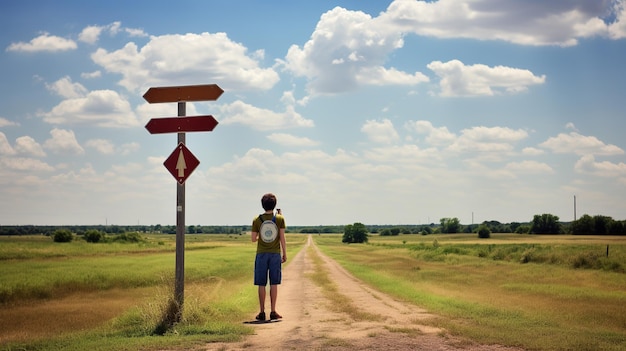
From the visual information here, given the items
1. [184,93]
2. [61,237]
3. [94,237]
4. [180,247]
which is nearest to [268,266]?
[180,247]

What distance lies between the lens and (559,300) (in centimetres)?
2173

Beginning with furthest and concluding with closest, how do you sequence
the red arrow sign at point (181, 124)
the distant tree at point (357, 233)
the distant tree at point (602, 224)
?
the distant tree at point (357, 233)
the distant tree at point (602, 224)
the red arrow sign at point (181, 124)

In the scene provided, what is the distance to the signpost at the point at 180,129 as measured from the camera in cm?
1146

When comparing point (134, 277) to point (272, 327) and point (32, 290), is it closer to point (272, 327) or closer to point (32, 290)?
point (32, 290)

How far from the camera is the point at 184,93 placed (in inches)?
477

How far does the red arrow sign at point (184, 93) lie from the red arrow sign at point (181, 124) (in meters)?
0.53

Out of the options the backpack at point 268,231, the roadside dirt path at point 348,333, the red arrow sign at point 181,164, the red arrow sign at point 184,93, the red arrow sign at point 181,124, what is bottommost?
the roadside dirt path at point 348,333

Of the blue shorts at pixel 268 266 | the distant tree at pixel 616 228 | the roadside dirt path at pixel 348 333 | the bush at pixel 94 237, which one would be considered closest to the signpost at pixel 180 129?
the blue shorts at pixel 268 266

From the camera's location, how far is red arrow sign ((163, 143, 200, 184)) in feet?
37.6

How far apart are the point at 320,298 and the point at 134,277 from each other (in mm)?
20791

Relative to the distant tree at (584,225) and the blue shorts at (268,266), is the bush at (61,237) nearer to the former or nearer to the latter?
the blue shorts at (268,266)

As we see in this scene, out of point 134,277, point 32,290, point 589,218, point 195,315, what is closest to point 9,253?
point 134,277

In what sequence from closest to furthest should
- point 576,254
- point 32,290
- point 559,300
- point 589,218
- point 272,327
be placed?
point 272,327 < point 559,300 < point 32,290 < point 576,254 < point 589,218

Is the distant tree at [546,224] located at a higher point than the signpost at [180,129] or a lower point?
lower
